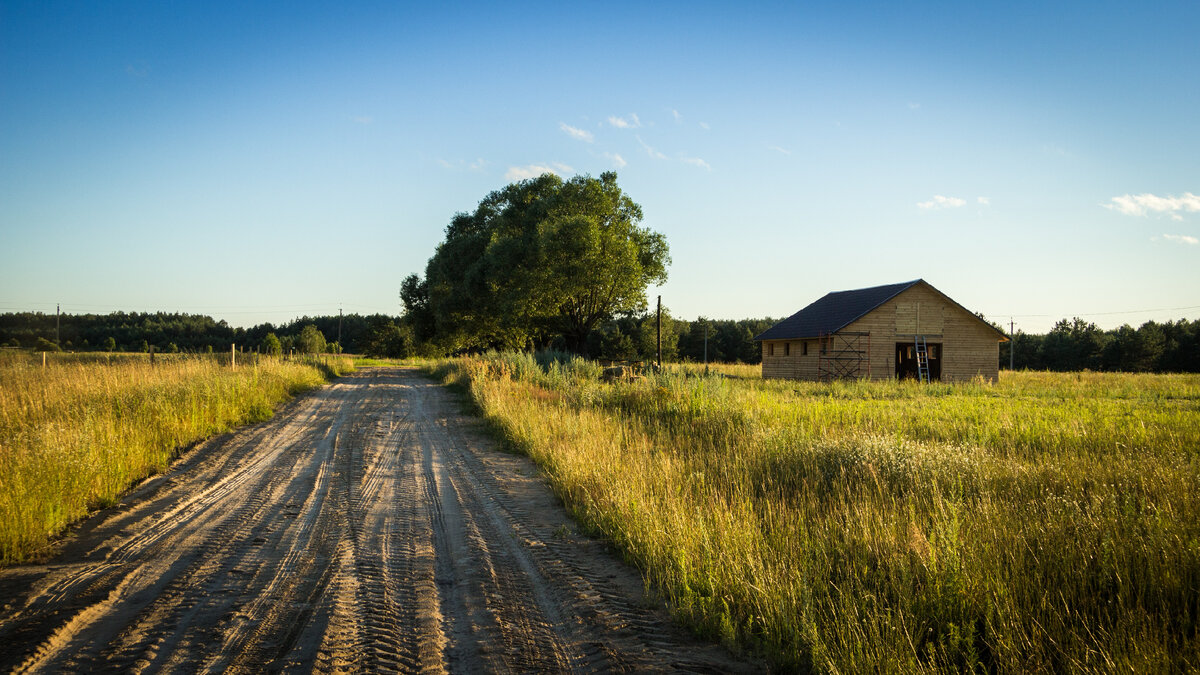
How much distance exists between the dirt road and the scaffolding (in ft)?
88.9

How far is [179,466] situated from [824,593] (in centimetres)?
895

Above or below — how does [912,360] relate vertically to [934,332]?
below

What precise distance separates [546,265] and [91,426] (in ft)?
62.1

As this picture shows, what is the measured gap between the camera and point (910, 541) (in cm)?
411

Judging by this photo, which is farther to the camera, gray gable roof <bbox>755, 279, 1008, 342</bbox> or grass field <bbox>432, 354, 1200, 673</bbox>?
gray gable roof <bbox>755, 279, 1008, 342</bbox>

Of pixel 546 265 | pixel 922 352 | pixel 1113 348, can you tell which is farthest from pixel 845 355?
pixel 1113 348

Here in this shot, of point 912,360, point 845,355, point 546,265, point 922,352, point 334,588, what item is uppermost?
point 546,265

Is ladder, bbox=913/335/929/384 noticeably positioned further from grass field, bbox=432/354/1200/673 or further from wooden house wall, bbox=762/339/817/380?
grass field, bbox=432/354/1200/673

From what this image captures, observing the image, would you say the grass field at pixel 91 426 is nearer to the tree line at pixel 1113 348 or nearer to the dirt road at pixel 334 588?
the dirt road at pixel 334 588

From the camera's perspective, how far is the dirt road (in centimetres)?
311

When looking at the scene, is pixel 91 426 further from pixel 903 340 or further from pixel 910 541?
pixel 903 340

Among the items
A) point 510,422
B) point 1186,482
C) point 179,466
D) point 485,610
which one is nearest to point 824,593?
point 485,610

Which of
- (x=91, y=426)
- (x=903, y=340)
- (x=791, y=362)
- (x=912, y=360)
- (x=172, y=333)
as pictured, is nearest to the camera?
(x=91, y=426)

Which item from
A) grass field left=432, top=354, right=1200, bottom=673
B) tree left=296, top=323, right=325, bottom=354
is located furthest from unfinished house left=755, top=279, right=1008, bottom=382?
tree left=296, top=323, right=325, bottom=354
